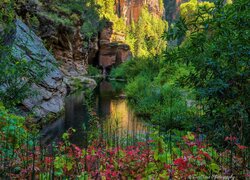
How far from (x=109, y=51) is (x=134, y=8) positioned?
132ft

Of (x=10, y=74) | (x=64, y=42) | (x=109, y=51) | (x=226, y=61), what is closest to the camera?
(x=226, y=61)

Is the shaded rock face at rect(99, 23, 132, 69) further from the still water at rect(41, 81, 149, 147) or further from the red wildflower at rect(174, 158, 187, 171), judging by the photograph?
the red wildflower at rect(174, 158, 187, 171)

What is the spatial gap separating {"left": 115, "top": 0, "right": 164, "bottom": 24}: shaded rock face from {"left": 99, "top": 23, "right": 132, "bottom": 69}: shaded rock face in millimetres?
26832

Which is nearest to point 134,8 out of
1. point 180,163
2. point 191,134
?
point 191,134

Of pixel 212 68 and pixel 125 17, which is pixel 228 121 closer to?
pixel 212 68

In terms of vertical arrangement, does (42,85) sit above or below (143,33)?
below

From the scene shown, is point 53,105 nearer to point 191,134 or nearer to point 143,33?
point 191,134

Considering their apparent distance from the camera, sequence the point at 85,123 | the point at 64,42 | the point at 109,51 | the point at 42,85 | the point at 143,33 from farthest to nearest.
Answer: the point at 143,33, the point at 109,51, the point at 64,42, the point at 42,85, the point at 85,123

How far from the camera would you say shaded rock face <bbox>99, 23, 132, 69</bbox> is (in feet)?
160

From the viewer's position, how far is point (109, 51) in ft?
163

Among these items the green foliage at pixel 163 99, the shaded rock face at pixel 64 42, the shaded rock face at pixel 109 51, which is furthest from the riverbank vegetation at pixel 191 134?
the shaded rock face at pixel 109 51

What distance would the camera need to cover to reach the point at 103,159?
319cm

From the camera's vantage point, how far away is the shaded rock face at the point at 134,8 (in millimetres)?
74938

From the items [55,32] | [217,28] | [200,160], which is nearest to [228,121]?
[217,28]
